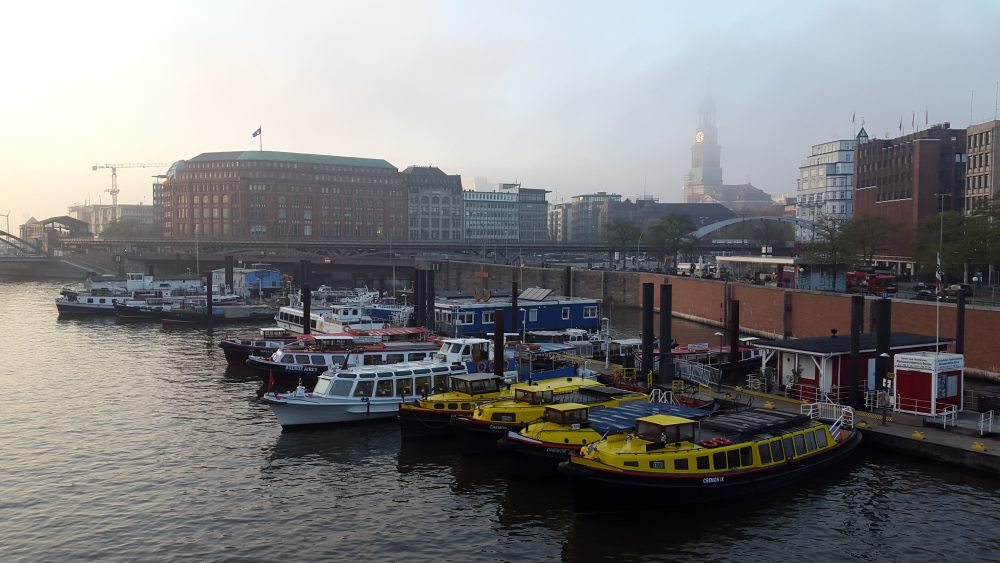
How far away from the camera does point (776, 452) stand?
2942 cm

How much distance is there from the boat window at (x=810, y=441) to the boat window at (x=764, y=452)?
2.32m

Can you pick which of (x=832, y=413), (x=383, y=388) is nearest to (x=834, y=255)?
(x=832, y=413)

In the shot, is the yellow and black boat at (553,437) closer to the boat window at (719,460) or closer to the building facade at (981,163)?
the boat window at (719,460)

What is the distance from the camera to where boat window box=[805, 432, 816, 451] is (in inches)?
1206

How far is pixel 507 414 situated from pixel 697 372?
15.3m

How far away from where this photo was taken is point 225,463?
112 ft

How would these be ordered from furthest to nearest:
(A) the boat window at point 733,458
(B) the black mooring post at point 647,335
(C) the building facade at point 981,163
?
(C) the building facade at point 981,163, (B) the black mooring post at point 647,335, (A) the boat window at point 733,458

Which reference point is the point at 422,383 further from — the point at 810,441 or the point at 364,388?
the point at 810,441

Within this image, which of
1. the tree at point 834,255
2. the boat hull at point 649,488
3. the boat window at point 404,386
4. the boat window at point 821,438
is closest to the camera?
the boat hull at point 649,488

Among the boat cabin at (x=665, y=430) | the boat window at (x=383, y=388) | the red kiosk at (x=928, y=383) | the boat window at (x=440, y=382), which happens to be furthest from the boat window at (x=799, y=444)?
the boat window at (x=383, y=388)

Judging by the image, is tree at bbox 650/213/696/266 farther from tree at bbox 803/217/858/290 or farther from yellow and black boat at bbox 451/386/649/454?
yellow and black boat at bbox 451/386/649/454

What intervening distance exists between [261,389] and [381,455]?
56.1ft

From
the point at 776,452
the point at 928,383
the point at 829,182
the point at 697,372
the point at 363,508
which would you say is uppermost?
the point at 829,182

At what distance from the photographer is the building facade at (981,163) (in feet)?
342
